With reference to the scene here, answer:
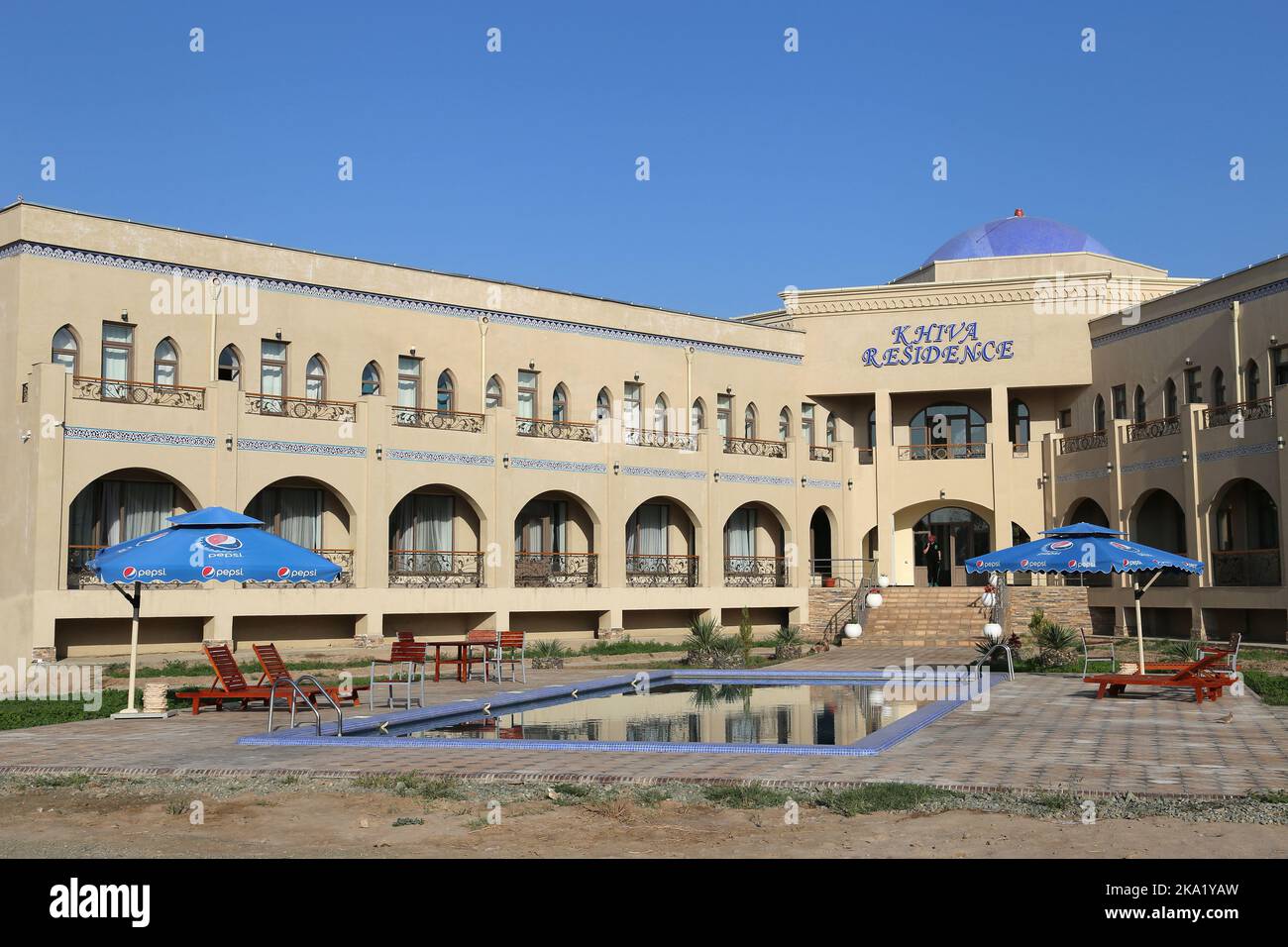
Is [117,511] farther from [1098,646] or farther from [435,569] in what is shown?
[1098,646]

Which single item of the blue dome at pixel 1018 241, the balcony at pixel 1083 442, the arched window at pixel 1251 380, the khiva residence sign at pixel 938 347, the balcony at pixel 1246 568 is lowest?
the balcony at pixel 1246 568

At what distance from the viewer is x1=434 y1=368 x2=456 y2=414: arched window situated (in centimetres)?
3152

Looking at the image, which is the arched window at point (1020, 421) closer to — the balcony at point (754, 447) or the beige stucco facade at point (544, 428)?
the beige stucco facade at point (544, 428)

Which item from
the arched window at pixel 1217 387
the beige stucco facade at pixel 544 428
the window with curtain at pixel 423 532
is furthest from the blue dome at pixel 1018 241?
the window with curtain at pixel 423 532

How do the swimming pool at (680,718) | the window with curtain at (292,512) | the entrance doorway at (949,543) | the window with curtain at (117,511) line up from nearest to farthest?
the swimming pool at (680,718), the window with curtain at (117,511), the window with curtain at (292,512), the entrance doorway at (949,543)

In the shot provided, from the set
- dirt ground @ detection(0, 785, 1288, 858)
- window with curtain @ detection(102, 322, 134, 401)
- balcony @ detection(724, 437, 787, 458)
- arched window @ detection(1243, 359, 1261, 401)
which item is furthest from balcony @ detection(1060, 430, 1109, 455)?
dirt ground @ detection(0, 785, 1288, 858)

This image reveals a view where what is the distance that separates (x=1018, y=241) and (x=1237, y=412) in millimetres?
13851

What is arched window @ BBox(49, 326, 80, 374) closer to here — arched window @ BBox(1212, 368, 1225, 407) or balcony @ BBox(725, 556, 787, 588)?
balcony @ BBox(725, 556, 787, 588)

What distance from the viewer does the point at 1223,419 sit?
1227 inches

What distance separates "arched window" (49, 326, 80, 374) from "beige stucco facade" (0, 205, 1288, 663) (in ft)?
0.59

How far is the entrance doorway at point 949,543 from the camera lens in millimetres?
39750

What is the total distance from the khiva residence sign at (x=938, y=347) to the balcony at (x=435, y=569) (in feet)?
46.3
